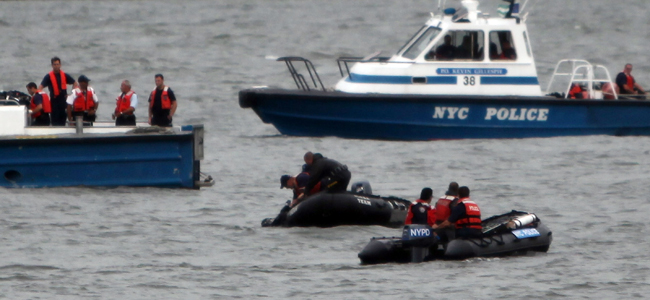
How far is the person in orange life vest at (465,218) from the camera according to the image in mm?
12266

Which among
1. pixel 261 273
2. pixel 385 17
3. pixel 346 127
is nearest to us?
pixel 261 273

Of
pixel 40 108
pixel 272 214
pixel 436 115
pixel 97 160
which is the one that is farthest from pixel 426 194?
pixel 436 115

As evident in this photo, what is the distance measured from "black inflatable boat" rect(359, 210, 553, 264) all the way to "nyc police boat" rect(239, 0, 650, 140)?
22.3 ft

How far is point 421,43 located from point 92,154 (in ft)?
21.4

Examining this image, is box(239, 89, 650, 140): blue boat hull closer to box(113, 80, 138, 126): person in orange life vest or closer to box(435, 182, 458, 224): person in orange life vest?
box(113, 80, 138, 126): person in orange life vest

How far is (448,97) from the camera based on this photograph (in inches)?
765

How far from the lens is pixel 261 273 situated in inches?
465

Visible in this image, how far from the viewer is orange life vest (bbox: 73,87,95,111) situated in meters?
16.3

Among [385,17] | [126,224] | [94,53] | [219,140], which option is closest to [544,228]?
[126,224]

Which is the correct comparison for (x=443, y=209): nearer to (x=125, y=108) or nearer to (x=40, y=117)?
(x=125, y=108)

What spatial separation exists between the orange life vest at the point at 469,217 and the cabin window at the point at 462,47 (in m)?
7.61

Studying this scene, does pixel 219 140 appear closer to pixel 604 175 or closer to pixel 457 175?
pixel 457 175

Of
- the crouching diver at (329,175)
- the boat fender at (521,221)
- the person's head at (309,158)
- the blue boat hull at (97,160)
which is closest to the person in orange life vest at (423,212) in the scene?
the boat fender at (521,221)

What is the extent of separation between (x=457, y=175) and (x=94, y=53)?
18.6m
